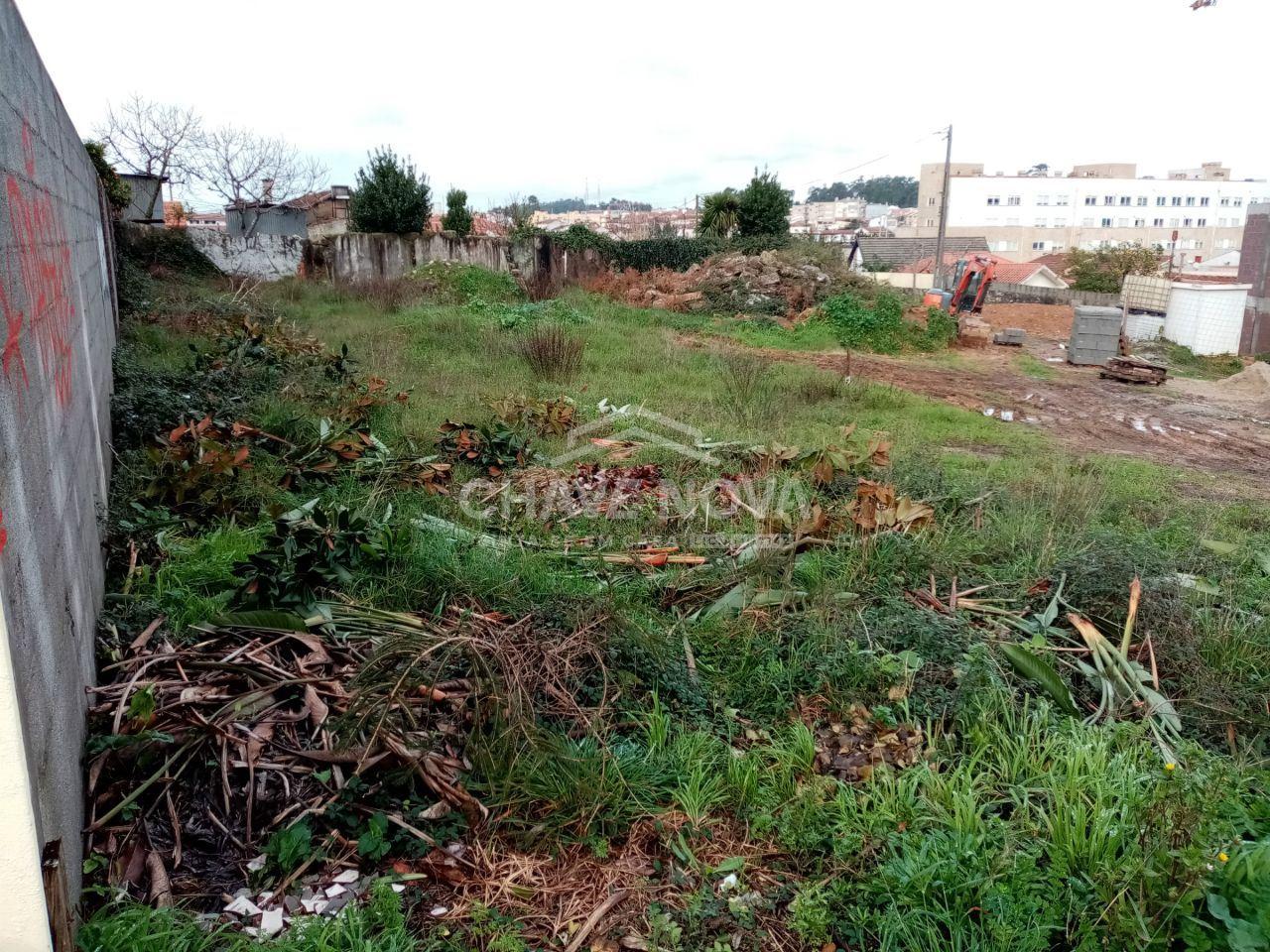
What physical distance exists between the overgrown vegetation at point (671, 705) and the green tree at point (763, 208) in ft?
59.3

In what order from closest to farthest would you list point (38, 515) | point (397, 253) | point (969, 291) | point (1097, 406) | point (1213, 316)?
1. point (38, 515)
2. point (1097, 406)
3. point (1213, 316)
4. point (397, 253)
5. point (969, 291)

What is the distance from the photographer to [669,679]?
10.5 ft

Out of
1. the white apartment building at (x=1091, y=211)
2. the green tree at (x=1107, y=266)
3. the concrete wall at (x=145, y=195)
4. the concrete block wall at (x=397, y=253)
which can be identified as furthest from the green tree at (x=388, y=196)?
the white apartment building at (x=1091, y=211)

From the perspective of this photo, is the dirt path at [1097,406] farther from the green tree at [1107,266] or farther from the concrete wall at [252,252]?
the green tree at [1107,266]

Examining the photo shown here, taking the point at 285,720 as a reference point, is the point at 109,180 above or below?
above

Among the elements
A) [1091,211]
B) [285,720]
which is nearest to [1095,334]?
[285,720]

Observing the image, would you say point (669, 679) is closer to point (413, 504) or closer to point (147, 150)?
point (413, 504)

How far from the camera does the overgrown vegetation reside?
224 centimetres

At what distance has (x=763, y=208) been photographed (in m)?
22.2

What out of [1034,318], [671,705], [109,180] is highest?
[109,180]

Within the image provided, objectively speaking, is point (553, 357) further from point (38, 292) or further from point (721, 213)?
point (721, 213)

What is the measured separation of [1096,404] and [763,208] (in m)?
12.8

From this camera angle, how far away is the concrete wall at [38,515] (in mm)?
1537

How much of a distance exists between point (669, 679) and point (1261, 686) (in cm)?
239
